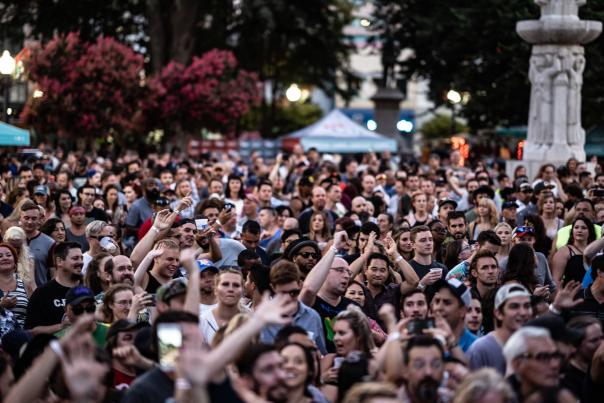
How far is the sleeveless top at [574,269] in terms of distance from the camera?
552 inches

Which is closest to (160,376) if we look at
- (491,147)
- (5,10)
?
(5,10)

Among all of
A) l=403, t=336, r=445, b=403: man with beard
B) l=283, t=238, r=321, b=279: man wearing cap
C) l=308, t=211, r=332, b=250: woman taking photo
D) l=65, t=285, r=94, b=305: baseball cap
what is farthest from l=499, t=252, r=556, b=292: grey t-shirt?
l=403, t=336, r=445, b=403: man with beard

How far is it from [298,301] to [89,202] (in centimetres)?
850

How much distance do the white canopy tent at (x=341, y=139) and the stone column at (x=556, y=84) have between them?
11.2m

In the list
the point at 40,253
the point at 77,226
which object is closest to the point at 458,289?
the point at 40,253

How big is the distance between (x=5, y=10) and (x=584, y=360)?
41272mm

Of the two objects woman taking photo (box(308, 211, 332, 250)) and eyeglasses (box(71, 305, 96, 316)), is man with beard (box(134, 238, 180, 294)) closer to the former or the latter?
eyeglasses (box(71, 305, 96, 316))

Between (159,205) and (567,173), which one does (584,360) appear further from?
(567,173)

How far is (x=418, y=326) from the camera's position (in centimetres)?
867

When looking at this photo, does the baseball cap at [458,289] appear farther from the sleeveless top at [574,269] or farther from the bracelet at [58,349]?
the sleeveless top at [574,269]

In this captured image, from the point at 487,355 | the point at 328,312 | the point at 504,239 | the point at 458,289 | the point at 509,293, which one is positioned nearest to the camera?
the point at 487,355

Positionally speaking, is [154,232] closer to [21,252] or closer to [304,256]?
[304,256]

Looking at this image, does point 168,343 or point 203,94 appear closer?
point 168,343

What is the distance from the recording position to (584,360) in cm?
938
